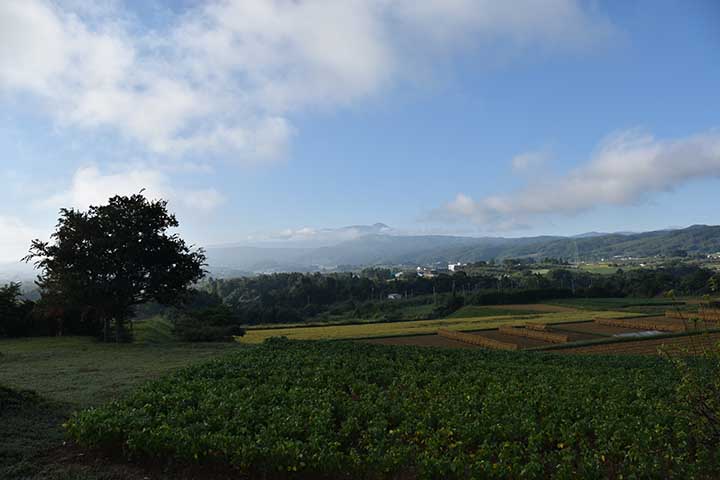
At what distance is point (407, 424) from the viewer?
11234 millimetres

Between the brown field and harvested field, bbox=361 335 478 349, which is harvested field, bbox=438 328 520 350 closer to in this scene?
harvested field, bbox=361 335 478 349

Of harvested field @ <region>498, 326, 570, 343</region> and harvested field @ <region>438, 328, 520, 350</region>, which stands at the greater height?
harvested field @ <region>438, 328, 520, 350</region>

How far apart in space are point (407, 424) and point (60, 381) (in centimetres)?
1362

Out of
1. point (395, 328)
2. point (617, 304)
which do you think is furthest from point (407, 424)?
point (617, 304)

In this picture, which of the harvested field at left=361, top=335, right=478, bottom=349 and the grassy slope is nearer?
the grassy slope

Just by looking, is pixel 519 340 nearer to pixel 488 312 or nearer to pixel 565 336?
pixel 565 336

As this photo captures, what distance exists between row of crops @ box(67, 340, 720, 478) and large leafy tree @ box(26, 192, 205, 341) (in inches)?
683

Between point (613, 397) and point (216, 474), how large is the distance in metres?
12.0

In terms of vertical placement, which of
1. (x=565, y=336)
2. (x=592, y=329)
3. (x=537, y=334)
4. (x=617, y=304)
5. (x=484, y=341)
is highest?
(x=484, y=341)

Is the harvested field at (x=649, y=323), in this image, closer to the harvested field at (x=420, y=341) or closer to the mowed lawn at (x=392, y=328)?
the mowed lawn at (x=392, y=328)

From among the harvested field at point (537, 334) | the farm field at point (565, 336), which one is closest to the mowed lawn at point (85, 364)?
the farm field at point (565, 336)

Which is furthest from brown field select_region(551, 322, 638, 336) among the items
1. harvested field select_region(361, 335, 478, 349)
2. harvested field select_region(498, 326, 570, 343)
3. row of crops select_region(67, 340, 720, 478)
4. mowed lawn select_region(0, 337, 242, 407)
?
mowed lawn select_region(0, 337, 242, 407)

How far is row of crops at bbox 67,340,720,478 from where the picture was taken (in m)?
9.02

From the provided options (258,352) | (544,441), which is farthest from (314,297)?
(544,441)
